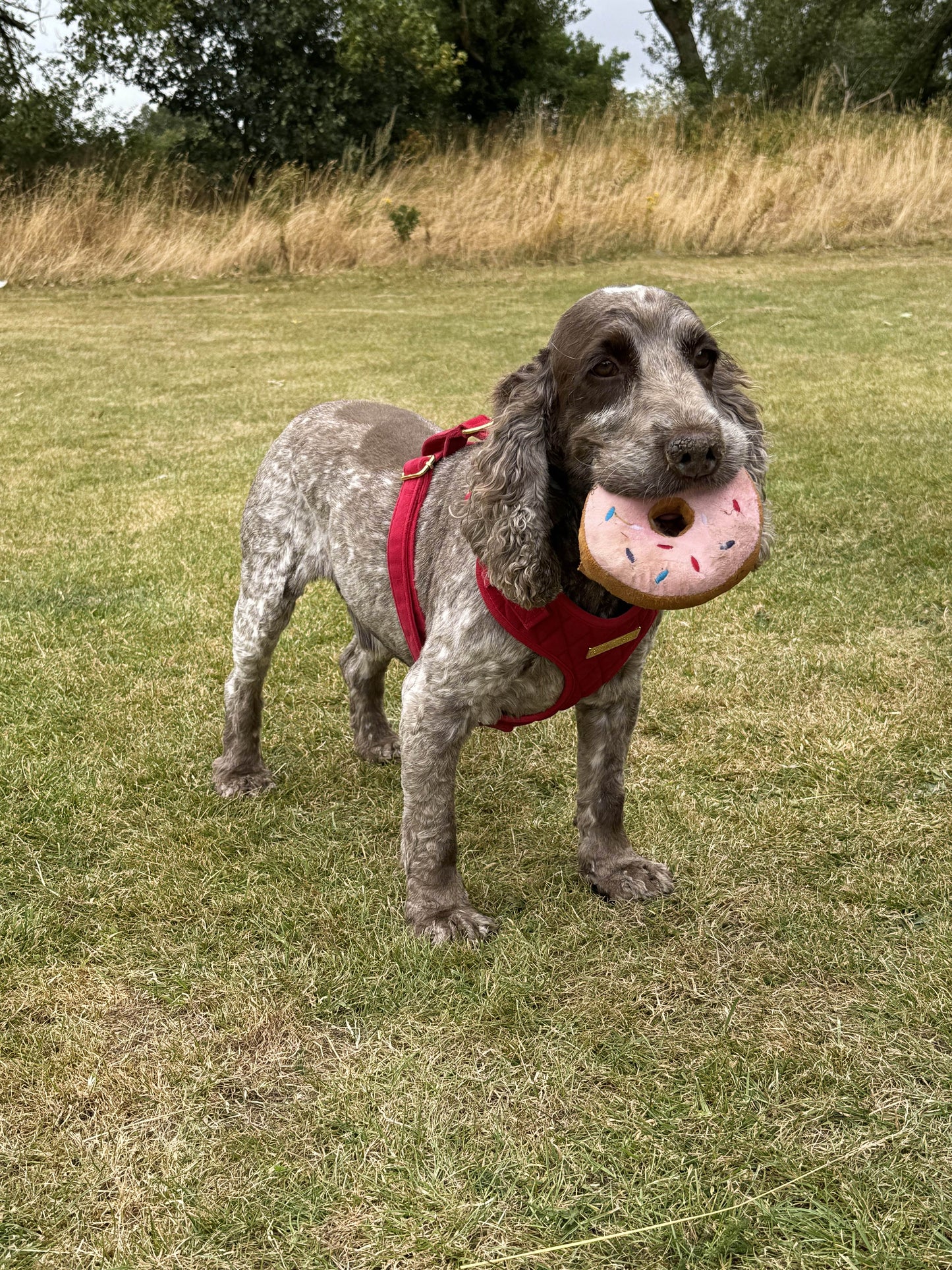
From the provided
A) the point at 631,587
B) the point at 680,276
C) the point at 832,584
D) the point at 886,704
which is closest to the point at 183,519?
the point at 832,584

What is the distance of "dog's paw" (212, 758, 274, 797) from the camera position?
4.04 metres

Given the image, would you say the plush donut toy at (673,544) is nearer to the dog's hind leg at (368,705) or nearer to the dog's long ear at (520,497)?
the dog's long ear at (520,497)

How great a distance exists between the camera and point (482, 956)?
Result: 123 inches

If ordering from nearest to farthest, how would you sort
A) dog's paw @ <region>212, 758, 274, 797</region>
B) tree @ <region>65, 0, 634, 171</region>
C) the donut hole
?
the donut hole < dog's paw @ <region>212, 758, 274, 797</region> < tree @ <region>65, 0, 634, 171</region>

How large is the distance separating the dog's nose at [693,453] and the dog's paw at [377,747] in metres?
2.16

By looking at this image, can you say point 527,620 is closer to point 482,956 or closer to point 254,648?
point 482,956

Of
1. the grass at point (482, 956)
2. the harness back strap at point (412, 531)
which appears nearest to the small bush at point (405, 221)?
the grass at point (482, 956)

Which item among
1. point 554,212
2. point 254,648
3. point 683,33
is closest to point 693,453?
point 254,648

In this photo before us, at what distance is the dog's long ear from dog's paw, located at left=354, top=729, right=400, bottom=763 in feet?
5.35

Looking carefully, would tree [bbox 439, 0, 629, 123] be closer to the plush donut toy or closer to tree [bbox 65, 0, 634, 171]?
tree [bbox 65, 0, 634, 171]

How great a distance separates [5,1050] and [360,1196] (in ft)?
3.52

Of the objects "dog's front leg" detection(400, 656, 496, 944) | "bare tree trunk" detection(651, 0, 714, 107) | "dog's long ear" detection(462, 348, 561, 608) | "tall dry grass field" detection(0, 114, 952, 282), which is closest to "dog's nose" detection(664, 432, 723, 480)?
"dog's long ear" detection(462, 348, 561, 608)

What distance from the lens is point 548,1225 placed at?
225cm

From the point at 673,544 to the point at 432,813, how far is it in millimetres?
1165
